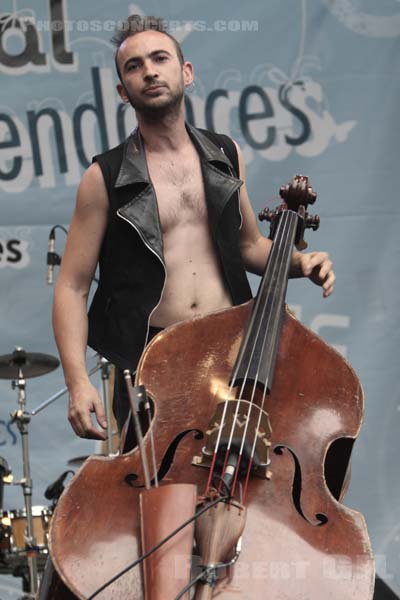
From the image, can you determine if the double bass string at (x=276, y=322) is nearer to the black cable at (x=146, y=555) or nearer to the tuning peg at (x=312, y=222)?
the tuning peg at (x=312, y=222)

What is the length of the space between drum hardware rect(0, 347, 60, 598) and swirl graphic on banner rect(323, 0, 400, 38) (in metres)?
1.93

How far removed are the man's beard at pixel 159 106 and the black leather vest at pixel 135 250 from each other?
11 cm

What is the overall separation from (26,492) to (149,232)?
7.11 feet

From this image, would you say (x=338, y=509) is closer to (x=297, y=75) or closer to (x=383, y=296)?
(x=383, y=296)

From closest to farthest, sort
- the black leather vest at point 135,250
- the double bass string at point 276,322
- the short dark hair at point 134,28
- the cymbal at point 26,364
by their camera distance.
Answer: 1. the double bass string at point 276,322
2. the black leather vest at point 135,250
3. the short dark hair at point 134,28
4. the cymbal at point 26,364

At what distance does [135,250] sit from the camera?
2836 mm

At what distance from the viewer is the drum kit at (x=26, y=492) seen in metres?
4.52

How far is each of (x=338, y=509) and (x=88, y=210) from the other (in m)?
1.19

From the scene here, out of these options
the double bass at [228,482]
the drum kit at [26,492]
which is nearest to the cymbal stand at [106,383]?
the drum kit at [26,492]

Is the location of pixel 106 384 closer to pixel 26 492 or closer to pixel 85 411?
pixel 26 492

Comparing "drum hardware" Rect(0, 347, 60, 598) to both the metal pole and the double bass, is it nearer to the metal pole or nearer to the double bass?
the metal pole

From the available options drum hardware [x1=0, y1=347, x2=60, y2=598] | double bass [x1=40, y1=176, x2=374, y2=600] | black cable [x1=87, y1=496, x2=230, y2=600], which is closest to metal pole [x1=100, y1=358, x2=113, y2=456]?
drum hardware [x1=0, y1=347, x2=60, y2=598]

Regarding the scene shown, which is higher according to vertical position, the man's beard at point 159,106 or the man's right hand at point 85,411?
the man's beard at point 159,106

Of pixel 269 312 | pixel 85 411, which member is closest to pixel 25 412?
pixel 85 411
